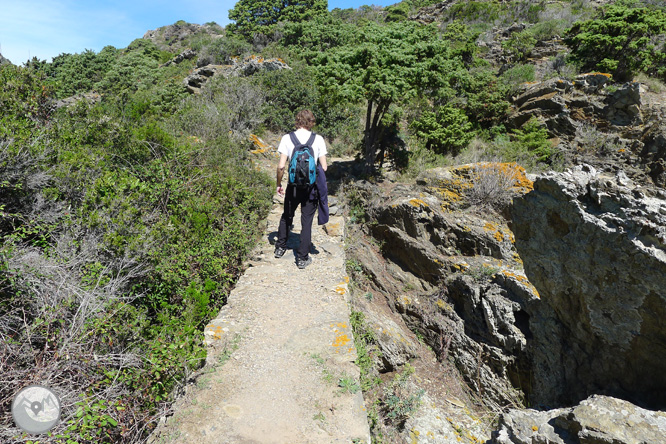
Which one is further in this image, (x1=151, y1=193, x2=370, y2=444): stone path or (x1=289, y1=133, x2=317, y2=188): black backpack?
(x1=289, y1=133, x2=317, y2=188): black backpack

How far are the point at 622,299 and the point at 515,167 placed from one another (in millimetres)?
4515

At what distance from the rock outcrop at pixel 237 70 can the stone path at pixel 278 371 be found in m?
13.5

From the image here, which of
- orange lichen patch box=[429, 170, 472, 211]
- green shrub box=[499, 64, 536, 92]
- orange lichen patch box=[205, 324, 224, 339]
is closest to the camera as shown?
orange lichen patch box=[205, 324, 224, 339]

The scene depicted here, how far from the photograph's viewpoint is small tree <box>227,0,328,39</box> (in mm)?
30206

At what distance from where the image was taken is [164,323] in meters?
3.20

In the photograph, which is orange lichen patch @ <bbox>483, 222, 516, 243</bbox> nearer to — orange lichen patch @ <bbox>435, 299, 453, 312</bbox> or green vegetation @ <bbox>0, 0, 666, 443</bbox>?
green vegetation @ <bbox>0, 0, 666, 443</bbox>

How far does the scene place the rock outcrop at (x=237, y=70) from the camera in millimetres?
15453

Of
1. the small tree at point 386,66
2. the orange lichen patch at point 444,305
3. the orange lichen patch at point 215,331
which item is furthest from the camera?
the small tree at point 386,66

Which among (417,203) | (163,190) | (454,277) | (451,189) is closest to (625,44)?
(451,189)

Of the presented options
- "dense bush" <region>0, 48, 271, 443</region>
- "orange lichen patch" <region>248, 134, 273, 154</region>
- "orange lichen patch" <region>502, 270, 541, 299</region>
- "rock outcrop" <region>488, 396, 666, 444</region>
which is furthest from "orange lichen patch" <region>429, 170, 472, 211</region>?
"orange lichen patch" <region>248, 134, 273, 154</region>

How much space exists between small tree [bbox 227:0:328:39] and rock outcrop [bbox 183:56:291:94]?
1534 cm

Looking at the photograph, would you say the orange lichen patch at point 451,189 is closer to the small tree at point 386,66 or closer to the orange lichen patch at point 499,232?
the orange lichen patch at point 499,232

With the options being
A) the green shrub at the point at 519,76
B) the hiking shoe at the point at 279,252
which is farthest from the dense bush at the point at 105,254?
the green shrub at the point at 519,76

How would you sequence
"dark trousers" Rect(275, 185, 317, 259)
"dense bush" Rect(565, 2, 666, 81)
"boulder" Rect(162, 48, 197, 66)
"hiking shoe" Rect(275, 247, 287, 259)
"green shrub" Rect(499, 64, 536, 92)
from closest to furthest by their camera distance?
"dark trousers" Rect(275, 185, 317, 259) → "hiking shoe" Rect(275, 247, 287, 259) → "dense bush" Rect(565, 2, 666, 81) → "green shrub" Rect(499, 64, 536, 92) → "boulder" Rect(162, 48, 197, 66)
